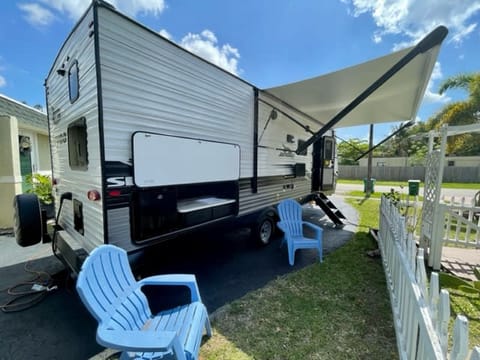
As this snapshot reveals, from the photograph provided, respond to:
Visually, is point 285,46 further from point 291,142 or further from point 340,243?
point 340,243

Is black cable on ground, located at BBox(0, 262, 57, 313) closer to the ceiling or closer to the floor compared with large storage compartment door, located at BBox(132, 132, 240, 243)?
closer to the floor

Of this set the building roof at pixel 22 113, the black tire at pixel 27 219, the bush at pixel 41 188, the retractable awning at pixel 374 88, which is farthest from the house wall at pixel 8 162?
the retractable awning at pixel 374 88

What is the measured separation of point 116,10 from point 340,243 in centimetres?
537

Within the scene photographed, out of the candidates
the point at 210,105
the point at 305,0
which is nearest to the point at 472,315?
the point at 210,105

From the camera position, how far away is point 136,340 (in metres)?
1.35

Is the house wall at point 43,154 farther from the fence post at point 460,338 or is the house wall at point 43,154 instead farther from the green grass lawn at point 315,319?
the fence post at point 460,338

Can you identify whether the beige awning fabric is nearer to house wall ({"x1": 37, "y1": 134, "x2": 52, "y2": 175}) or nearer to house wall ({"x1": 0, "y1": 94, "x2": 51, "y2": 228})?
house wall ({"x1": 0, "y1": 94, "x2": 51, "y2": 228})

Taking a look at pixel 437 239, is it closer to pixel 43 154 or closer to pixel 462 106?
pixel 43 154

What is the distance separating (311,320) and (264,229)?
2.44 metres

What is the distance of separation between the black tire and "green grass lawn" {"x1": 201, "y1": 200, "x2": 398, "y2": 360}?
2597mm

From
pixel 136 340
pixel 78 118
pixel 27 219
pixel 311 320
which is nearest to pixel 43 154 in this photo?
pixel 27 219

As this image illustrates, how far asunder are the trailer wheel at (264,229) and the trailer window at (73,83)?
346 cm

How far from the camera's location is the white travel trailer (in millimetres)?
2293

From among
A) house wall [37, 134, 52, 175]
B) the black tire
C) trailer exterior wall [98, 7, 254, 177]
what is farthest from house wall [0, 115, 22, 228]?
trailer exterior wall [98, 7, 254, 177]
